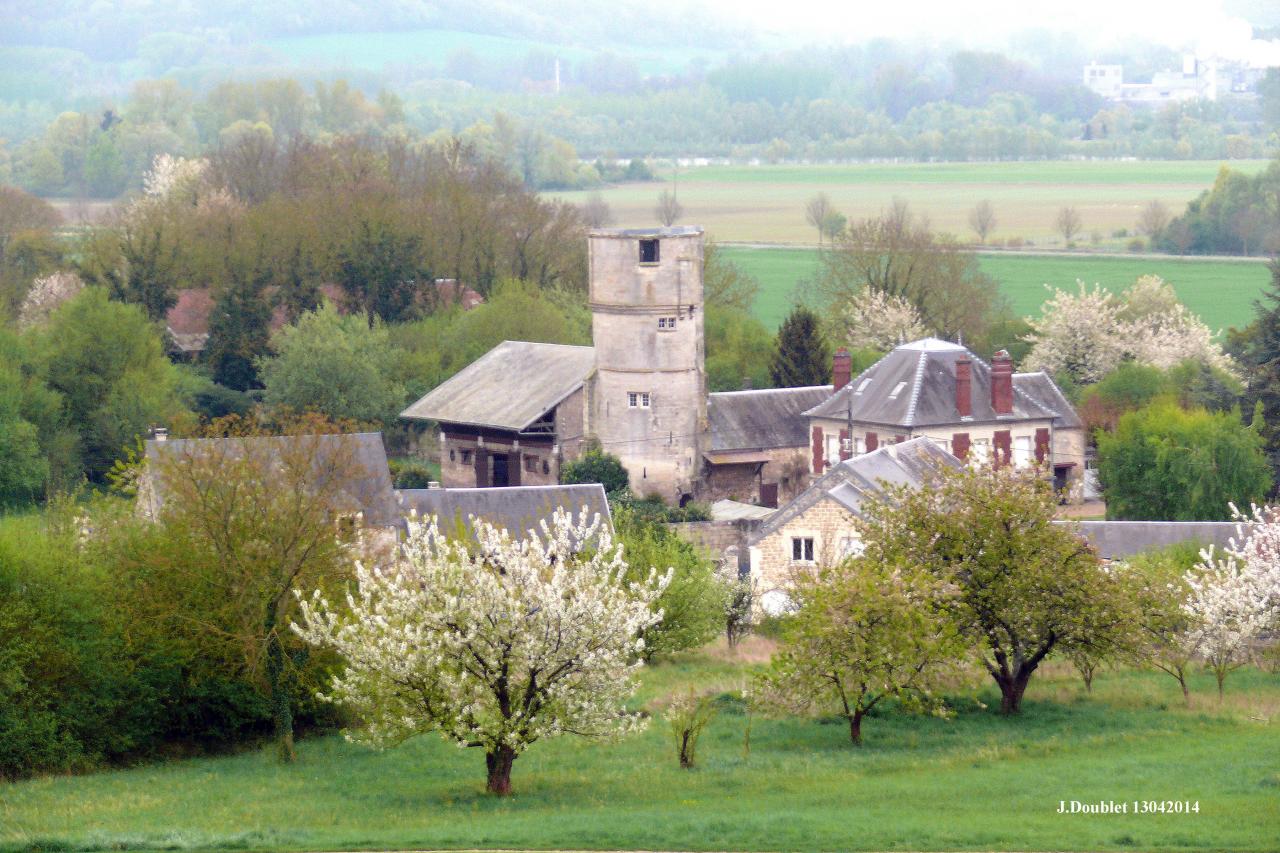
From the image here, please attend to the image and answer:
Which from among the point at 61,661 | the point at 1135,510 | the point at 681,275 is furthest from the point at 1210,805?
the point at 681,275

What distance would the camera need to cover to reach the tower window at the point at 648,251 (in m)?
57.6

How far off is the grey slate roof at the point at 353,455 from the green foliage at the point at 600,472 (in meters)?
12.2

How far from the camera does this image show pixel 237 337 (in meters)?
74.0

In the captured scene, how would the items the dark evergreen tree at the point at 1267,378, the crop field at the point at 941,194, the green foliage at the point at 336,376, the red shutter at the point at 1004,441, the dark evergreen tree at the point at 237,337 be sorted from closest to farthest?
the dark evergreen tree at the point at 1267,378
the red shutter at the point at 1004,441
the green foliage at the point at 336,376
the dark evergreen tree at the point at 237,337
the crop field at the point at 941,194

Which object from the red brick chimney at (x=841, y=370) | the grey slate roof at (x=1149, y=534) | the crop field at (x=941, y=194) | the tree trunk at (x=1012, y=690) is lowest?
the crop field at (x=941, y=194)

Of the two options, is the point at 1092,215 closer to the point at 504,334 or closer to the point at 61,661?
the point at 504,334

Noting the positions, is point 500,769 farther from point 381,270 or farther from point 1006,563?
point 381,270

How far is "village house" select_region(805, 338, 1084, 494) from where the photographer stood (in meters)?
56.8

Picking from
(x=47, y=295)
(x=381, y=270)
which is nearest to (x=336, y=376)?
(x=381, y=270)

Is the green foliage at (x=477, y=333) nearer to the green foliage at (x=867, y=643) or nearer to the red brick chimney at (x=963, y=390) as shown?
the red brick chimney at (x=963, y=390)

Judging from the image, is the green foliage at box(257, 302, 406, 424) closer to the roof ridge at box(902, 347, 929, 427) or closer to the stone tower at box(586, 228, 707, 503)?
the stone tower at box(586, 228, 707, 503)

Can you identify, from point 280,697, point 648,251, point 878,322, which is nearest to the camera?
point 280,697

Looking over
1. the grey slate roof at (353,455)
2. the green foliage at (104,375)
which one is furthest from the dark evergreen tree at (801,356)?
the grey slate roof at (353,455)

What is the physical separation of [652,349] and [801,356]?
925 centimetres
